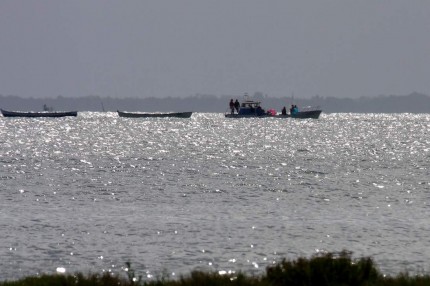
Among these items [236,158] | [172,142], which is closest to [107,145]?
[172,142]

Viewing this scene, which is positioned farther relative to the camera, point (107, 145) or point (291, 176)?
point (107, 145)

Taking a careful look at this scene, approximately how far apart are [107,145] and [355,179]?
2162 inches

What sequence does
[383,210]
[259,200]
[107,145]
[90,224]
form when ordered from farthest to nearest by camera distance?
[107,145]
[259,200]
[383,210]
[90,224]

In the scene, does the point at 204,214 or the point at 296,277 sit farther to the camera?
the point at 204,214

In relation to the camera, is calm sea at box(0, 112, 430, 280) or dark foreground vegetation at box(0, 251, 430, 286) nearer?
dark foreground vegetation at box(0, 251, 430, 286)

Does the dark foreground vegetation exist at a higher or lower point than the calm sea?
higher

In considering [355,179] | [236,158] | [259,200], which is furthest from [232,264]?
[236,158]

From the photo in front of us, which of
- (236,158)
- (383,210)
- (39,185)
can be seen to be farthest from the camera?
(236,158)

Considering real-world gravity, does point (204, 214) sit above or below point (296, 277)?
below

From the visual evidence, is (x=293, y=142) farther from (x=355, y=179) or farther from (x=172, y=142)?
(x=355, y=179)

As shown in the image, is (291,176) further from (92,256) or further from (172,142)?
(172,142)

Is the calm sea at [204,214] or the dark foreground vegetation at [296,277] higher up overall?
the dark foreground vegetation at [296,277]

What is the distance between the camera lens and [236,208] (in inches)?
1639

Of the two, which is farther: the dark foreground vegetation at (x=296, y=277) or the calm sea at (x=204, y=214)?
the calm sea at (x=204, y=214)
